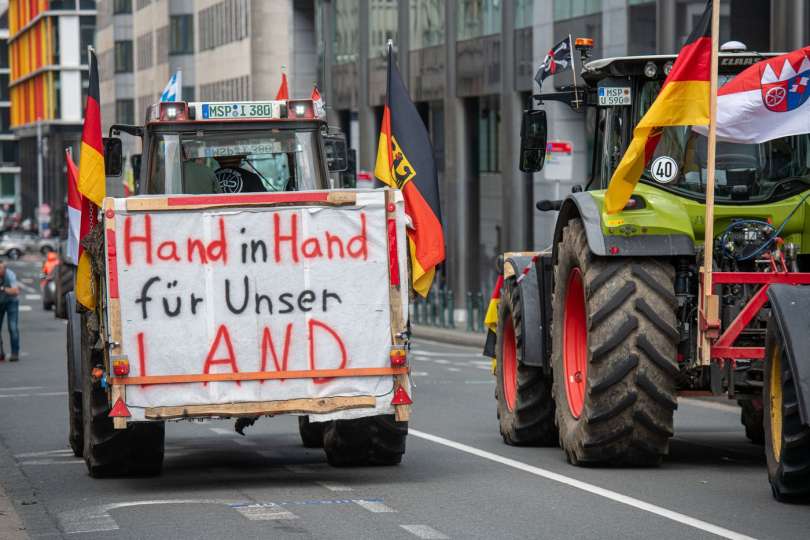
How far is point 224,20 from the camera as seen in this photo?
8125 cm

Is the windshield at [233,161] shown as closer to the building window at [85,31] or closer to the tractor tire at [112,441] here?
the tractor tire at [112,441]

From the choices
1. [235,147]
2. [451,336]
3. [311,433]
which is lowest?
[451,336]

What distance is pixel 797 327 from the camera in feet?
34.1

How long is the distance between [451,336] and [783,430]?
29.2m

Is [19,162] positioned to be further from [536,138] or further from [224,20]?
[536,138]

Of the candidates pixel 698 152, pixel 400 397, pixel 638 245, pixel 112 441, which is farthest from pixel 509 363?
pixel 112 441

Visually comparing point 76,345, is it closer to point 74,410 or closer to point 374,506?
point 74,410

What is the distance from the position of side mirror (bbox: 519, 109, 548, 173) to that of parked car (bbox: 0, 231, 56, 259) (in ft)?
324

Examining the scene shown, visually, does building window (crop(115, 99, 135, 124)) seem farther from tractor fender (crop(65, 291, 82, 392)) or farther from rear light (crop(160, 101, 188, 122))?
tractor fender (crop(65, 291, 82, 392))

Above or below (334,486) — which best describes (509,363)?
above

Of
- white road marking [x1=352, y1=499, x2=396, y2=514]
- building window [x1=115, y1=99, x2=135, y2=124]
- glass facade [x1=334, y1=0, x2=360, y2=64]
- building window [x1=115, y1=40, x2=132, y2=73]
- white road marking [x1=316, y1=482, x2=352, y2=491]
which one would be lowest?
white road marking [x1=316, y1=482, x2=352, y2=491]

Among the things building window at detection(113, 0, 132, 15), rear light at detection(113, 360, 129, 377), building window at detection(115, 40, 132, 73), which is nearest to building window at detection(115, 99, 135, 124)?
building window at detection(115, 40, 132, 73)

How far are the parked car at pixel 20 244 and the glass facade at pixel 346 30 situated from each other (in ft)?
182

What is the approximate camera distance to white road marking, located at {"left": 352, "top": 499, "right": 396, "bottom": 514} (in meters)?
11.0
